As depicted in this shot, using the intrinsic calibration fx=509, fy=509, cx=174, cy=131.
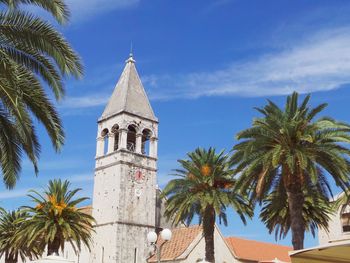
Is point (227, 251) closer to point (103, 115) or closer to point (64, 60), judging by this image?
point (103, 115)

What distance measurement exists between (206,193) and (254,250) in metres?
27.2

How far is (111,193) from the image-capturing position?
51562 millimetres

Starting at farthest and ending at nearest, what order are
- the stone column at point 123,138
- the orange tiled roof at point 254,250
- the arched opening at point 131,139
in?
the arched opening at point 131,139 < the orange tiled roof at point 254,250 < the stone column at point 123,138

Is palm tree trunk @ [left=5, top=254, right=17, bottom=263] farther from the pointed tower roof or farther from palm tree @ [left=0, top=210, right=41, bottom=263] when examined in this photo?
the pointed tower roof

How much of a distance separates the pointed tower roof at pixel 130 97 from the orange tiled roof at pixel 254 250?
640 inches

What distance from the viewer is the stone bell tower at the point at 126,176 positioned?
164 ft

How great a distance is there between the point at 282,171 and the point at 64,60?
14128 millimetres

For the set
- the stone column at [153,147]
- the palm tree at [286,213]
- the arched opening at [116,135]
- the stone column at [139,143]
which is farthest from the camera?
the stone column at [153,147]

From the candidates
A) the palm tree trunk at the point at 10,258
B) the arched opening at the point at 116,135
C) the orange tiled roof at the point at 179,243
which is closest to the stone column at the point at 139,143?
the arched opening at the point at 116,135

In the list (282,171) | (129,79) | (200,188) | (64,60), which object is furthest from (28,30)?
(129,79)

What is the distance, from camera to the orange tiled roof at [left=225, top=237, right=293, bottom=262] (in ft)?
175

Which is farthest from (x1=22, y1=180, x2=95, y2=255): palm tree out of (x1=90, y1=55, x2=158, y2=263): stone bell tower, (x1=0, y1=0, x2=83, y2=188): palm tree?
(x1=0, y1=0, x2=83, y2=188): palm tree

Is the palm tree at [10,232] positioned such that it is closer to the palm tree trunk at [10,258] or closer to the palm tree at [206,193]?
the palm tree trunk at [10,258]

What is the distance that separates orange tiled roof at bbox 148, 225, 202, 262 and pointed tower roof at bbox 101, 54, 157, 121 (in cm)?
1290
